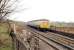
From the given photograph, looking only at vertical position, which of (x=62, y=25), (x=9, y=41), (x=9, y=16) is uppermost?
(x=9, y=16)

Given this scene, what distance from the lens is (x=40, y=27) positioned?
37.5 metres

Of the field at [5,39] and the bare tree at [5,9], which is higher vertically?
the bare tree at [5,9]

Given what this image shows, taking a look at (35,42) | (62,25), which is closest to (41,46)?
(35,42)

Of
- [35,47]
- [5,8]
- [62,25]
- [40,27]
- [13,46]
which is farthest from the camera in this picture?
[62,25]

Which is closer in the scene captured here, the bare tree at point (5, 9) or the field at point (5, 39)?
the bare tree at point (5, 9)

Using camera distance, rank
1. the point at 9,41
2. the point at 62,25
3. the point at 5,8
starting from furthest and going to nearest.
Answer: the point at 62,25
the point at 9,41
the point at 5,8

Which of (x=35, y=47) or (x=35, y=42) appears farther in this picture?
(x=35, y=42)

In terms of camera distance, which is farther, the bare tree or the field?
the field

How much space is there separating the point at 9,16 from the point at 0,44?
4547 millimetres

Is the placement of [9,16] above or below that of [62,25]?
above

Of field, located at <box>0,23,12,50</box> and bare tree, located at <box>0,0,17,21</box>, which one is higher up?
bare tree, located at <box>0,0,17,21</box>

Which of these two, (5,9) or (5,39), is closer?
(5,9)

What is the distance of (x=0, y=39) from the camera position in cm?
1270

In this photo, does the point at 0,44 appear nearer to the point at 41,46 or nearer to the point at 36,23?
the point at 41,46
